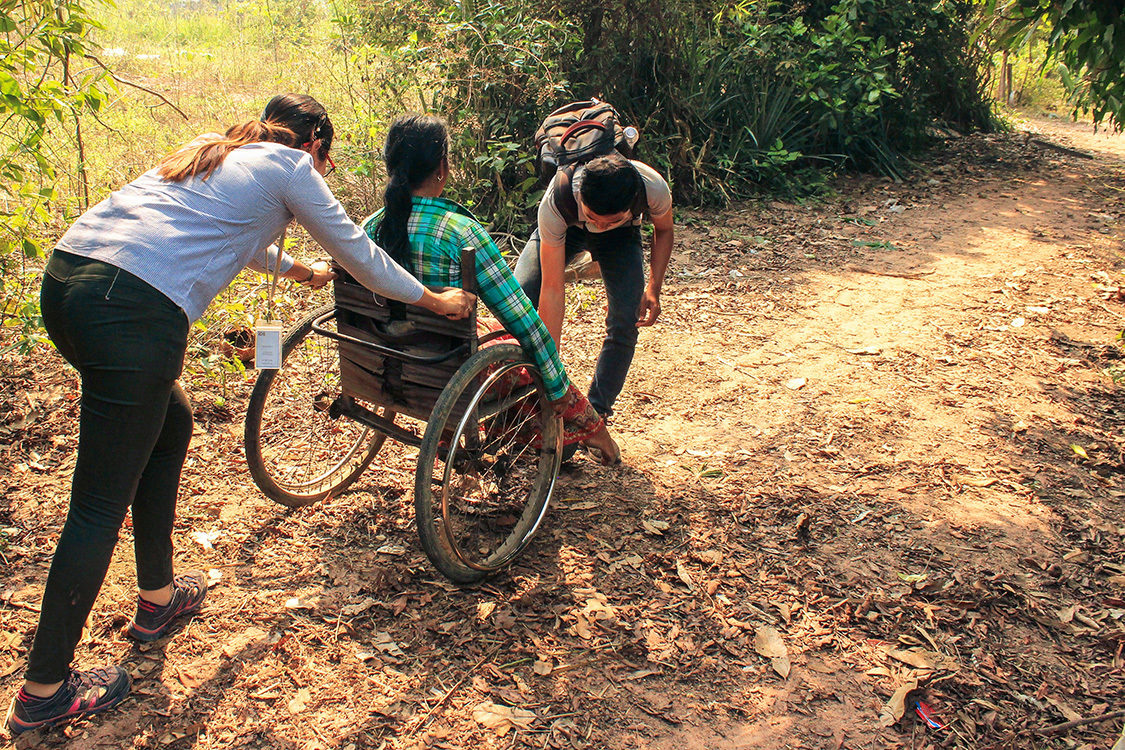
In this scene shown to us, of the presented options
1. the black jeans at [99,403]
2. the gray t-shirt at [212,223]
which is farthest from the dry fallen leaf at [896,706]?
the black jeans at [99,403]

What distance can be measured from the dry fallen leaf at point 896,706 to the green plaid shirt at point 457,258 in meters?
1.64

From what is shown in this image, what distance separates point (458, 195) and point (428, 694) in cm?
492

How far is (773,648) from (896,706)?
1.36 ft

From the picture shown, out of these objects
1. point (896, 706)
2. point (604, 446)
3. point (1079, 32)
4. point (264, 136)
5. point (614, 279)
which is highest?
point (1079, 32)

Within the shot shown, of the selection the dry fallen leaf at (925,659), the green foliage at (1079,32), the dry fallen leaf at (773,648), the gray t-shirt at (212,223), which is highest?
the green foliage at (1079,32)

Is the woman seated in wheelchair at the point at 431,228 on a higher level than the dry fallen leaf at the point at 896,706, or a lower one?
higher

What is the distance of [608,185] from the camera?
315cm

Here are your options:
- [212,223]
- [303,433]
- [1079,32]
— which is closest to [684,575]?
[303,433]

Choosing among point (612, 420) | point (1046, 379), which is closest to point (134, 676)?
point (612, 420)

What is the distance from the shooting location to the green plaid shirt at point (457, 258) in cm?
279

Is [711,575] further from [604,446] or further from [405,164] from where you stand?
[405,164]

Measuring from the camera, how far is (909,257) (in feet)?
22.1

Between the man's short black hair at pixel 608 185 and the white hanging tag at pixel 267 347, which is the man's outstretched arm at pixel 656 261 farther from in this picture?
the white hanging tag at pixel 267 347

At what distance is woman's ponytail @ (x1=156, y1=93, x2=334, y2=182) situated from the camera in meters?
2.30
